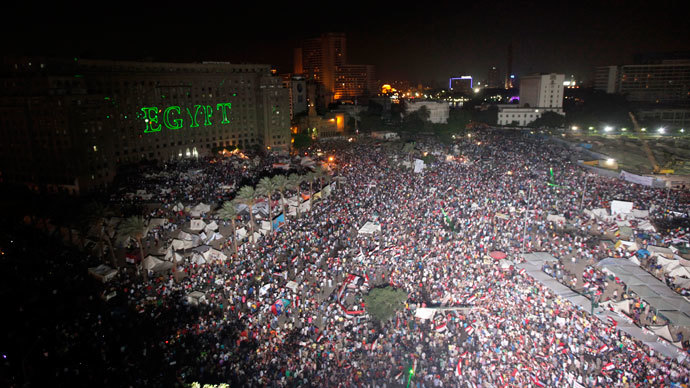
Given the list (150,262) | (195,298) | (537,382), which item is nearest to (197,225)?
(150,262)

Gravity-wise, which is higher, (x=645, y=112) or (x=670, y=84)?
(x=670, y=84)

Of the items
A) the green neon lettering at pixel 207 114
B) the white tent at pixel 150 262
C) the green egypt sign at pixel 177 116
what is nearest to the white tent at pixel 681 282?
the white tent at pixel 150 262

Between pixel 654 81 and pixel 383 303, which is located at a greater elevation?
pixel 654 81

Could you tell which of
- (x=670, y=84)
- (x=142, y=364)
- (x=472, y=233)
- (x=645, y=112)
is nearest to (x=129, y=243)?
(x=142, y=364)

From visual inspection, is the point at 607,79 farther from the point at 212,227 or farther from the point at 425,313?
the point at 425,313

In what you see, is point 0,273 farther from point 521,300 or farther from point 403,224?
point 521,300

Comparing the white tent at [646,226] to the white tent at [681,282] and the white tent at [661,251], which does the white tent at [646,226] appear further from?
the white tent at [681,282]

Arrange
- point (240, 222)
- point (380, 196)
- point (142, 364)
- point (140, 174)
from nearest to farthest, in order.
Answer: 1. point (142, 364)
2. point (240, 222)
3. point (380, 196)
4. point (140, 174)
